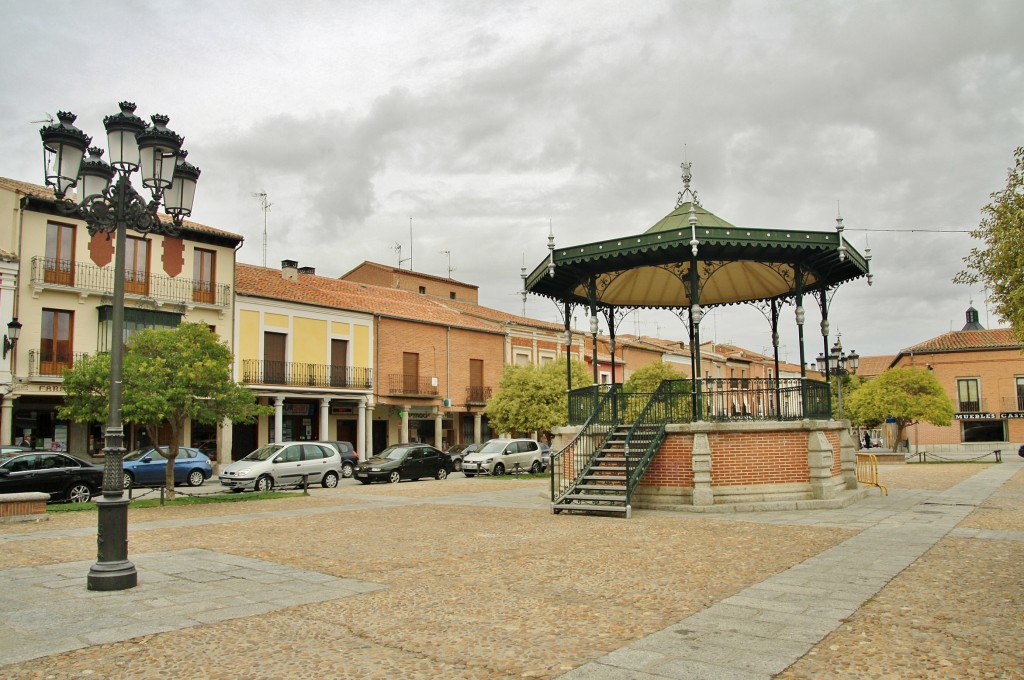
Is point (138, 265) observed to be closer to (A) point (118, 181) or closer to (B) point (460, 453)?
(B) point (460, 453)

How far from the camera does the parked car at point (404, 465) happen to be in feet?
80.9

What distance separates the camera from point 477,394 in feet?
138

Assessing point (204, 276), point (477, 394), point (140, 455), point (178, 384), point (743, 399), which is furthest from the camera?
point (477, 394)

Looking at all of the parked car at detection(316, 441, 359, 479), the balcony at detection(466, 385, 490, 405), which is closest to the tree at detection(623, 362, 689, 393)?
the balcony at detection(466, 385, 490, 405)

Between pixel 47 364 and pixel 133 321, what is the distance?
3.19 m

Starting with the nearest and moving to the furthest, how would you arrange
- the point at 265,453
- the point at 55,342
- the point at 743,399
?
the point at 743,399 < the point at 265,453 < the point at 55,342

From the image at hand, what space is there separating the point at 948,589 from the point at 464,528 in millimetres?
6923

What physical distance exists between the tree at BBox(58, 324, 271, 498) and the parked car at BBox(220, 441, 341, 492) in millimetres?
2254

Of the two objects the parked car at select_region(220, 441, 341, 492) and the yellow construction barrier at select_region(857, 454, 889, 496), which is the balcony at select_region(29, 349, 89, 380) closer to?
the parked car at select_region(220, 441, 341, 492)

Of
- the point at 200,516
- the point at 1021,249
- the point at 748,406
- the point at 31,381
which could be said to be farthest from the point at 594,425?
the point at 31,381

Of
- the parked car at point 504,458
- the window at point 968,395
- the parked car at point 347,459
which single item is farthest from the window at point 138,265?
the window at point 968,395

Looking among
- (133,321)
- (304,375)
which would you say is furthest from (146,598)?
(304,375)

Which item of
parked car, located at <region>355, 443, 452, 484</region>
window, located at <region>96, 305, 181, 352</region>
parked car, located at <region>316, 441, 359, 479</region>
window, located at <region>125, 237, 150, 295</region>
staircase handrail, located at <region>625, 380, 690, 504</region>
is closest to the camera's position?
staircase handrail, located at <region>625, 380, 690, 504</region>

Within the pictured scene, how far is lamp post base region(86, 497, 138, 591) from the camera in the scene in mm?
7387
